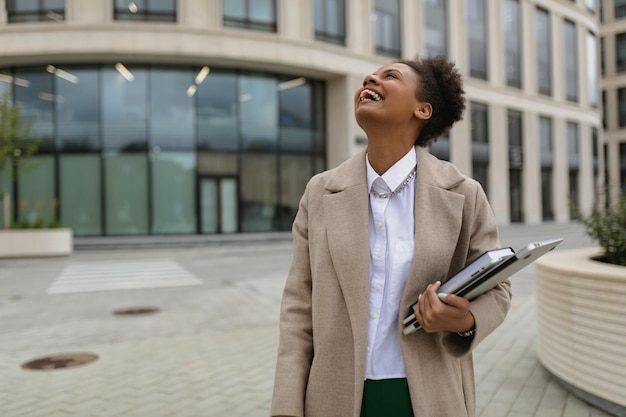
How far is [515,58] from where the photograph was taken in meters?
35.5

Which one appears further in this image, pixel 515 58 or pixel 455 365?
pixel 515 58

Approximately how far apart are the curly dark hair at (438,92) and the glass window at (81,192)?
24.5 metres

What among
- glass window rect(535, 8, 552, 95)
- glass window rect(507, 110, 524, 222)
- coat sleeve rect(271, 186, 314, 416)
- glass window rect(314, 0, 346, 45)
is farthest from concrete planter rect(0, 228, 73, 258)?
glass window rect(535, 8, 552, 95)

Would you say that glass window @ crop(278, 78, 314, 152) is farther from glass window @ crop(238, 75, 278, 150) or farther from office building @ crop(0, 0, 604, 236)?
glass window @ crop(238, 75, 278, 150)

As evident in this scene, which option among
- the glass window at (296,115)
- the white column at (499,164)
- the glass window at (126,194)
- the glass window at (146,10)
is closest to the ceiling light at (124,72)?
the glass window at (146,10)

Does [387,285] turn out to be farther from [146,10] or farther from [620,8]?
[620,8]

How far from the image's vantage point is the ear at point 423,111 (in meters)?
1.79

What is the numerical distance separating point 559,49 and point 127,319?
38.1 m

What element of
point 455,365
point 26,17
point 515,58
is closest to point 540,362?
point 455,365

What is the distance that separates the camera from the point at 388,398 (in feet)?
5.55

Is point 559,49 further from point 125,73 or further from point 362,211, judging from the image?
point 362,211

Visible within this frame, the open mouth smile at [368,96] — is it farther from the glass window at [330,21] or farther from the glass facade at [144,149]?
the glass window at [330,21]

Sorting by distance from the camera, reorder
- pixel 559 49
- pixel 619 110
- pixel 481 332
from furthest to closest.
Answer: pixel 619 110
pixel 559 49
pixel 481 332

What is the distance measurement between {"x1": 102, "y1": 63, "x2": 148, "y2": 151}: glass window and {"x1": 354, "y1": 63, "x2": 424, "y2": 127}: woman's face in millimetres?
24280
